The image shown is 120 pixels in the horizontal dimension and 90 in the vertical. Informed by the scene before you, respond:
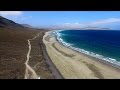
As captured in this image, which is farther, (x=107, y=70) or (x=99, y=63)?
(x=99, y=63)
